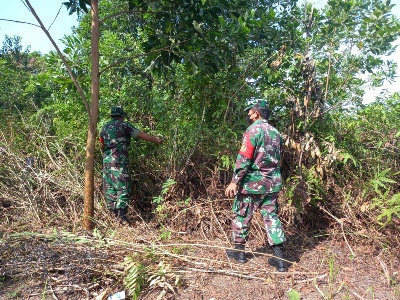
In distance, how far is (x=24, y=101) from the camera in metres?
6.06

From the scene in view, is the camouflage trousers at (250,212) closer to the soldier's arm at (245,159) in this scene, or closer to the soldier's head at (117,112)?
the soldier's arm at (245,159)

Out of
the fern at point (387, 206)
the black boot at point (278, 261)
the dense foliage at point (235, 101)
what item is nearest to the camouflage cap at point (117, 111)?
the dense foliage at point (235, 101)

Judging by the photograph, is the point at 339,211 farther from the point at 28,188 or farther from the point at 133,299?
the point at 28,188

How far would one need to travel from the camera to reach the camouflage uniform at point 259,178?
3.21 m

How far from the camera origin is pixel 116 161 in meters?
4.33

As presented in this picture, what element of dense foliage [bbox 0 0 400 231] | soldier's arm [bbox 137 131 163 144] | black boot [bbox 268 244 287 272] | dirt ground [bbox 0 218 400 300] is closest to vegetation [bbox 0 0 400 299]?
dense foliage [bbox 0 0 400 231]

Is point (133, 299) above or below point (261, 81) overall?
below

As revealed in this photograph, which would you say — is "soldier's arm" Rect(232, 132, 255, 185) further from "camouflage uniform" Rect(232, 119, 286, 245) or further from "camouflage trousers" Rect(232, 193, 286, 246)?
"camouflage trousers" Rect(232, 193, 286, 246)

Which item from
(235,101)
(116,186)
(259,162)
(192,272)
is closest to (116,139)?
(116,186)

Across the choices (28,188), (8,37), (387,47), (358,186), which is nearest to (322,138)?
(358,186)

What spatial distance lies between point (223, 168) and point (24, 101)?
13.3ft

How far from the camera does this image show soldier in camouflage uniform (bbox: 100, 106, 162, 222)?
4.29 m

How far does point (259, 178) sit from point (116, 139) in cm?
201

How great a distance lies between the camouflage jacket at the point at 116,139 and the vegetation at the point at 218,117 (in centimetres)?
30
